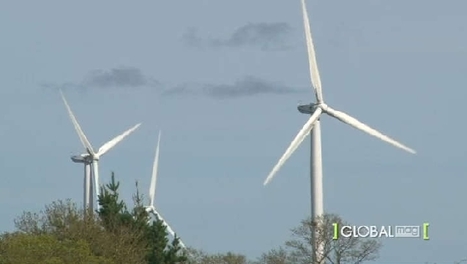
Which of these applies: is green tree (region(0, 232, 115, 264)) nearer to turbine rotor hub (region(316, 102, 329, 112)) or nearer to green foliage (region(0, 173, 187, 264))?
green foliage (region(0, 173, 187, 264))

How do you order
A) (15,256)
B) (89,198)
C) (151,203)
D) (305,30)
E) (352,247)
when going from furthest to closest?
(151,203) → (89,198) → (352,247) → (305,30) → (15,256)

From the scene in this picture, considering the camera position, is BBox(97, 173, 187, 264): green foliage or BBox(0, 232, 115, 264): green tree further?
BBox(97, 173, 187, 264): green foliage

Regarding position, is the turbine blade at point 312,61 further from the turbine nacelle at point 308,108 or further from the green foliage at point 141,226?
the green foliage at point 141,226

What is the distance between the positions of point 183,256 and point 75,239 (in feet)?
41.5

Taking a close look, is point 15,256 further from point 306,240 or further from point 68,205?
point 306,240

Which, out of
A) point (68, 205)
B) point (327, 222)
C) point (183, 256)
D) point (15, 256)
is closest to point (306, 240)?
point (327, 222)

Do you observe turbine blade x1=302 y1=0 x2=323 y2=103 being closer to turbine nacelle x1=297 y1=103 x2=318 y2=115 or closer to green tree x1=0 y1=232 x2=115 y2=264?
turbine nacelle x1=297 y1=103 x2=318 y2=115

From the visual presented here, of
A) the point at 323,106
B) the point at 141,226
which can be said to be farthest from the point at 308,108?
the point at 141,226

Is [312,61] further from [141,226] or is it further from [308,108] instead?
[141,226]

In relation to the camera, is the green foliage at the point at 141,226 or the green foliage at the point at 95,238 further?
the green foliage at the point at 141,226

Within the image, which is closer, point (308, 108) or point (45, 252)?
point (45, 252)

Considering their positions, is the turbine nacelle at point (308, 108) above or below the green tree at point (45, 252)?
above

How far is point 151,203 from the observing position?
413 feet

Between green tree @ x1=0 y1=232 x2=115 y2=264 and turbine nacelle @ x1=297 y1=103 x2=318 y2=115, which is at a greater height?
turbine nacelle @ x1=297 y1=103 x2=318 y2=115
